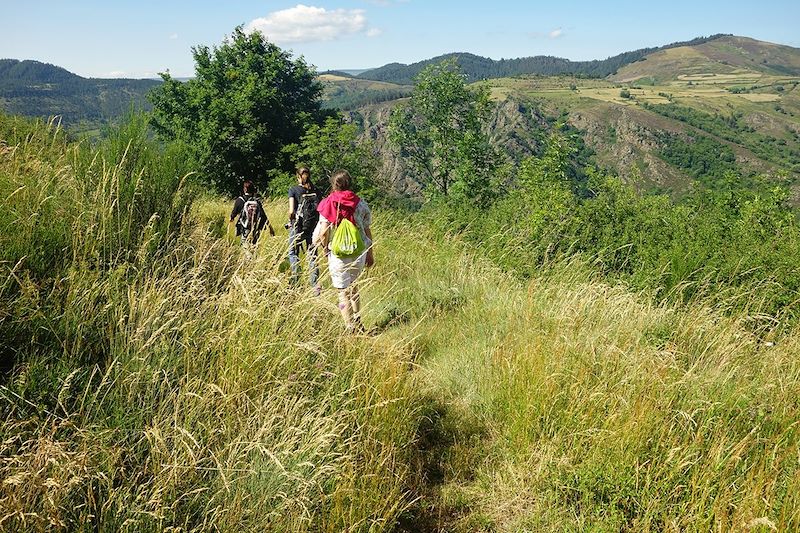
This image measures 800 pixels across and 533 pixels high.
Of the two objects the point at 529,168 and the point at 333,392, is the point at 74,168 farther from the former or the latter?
the point at 529,168

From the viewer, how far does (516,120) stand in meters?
188

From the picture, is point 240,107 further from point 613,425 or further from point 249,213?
point 613,425

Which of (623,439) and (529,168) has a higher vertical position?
(529,168)

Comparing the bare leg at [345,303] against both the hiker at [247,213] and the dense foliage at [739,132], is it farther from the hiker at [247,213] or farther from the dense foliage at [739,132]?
the dense foliage at [739,132]

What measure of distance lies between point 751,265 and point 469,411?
185 inches

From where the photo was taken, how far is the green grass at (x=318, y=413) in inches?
85.8

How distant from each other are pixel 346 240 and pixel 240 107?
69.9ft

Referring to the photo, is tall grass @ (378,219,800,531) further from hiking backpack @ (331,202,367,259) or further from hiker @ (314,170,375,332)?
hiking backpack @ (331,202,367,259)

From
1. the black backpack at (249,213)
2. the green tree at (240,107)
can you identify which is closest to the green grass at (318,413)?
the black backpack at (249,213)

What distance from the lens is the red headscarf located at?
17.4 feet

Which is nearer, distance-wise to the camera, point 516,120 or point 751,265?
point 751,265

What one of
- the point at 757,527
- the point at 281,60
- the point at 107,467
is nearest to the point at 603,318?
the point at 757,527

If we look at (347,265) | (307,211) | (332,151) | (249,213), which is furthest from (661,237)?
(332,151)

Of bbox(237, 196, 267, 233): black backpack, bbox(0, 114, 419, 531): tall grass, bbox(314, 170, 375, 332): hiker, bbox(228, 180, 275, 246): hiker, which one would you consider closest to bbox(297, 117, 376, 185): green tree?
bbox(228, 180, 275, 246): hiker
